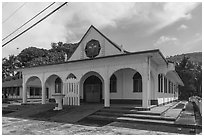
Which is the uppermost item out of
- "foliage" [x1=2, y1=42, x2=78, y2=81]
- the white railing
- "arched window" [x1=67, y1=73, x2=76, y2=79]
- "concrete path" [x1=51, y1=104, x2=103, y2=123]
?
"foliage" [x1=2, y1=42, x2=78, y2=81]

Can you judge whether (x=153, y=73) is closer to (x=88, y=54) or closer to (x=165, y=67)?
(x=165, y=67)

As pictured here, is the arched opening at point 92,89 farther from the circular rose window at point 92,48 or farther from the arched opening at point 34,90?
the arched opening at point 34,90

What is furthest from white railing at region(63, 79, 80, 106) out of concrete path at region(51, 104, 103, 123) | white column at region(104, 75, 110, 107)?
white column at region(104, 75, 110, 107)

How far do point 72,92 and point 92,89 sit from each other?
8.18 ft

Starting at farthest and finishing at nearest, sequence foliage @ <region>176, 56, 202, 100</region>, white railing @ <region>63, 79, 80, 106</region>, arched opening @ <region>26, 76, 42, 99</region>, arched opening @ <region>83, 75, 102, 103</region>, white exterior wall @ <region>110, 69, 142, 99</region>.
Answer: foliage @ <region>176, 56, 202, 100</region> → arched opening @ <region>26, 76, 42, 99</region> → arched opening @ <region>83, 75, 102, 103</region> → white exterior wall @ <region>110, 69, 142, 99</region> → white railing @ <region>63, 79, 80, 106</region>

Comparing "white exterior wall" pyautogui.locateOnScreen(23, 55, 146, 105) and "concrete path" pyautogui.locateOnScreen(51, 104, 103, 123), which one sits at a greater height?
"white exterior wall" pyautogui.locateOnScreen(23, 55, 146, 105)

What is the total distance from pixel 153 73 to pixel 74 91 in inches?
224

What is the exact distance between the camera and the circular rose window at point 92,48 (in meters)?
16.6

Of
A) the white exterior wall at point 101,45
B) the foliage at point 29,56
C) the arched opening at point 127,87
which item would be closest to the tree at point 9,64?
the foliage at point 29,56

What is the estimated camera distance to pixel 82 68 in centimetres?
1498

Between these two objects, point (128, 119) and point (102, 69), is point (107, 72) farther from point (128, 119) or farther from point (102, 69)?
point (128, 119)

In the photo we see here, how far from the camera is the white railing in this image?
49.7 feet

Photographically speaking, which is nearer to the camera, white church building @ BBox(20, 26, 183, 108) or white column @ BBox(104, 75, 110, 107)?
white church building @ BBox(20, 26, 183, 108)

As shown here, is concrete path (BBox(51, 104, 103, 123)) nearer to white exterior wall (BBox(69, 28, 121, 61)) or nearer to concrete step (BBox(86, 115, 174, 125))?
concrete step (BBox(86, 115, 174, 125))
